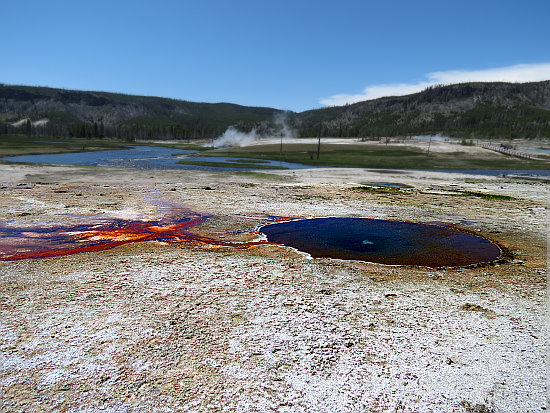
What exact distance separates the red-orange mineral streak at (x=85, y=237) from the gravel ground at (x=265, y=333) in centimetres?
77

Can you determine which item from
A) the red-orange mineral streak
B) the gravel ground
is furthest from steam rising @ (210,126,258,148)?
the gravel ground

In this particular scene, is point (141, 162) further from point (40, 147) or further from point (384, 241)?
point (384, 241)

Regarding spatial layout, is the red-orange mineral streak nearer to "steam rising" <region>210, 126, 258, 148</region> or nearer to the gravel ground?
the gravel ground

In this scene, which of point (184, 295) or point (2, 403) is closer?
point (2, 403)

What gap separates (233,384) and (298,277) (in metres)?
4.69

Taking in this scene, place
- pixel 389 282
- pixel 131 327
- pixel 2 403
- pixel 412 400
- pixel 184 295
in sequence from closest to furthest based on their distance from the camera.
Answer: pixel 2 403
pixel 412 400
pixel 131 327
pixel 184 295
pixel 389 282

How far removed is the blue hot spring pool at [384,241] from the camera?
12.8 meters

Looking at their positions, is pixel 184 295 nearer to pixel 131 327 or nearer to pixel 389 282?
pixel 131 327

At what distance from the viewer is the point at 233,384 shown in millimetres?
6020

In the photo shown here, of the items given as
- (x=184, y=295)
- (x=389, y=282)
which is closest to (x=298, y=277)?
(x=389, y=282)

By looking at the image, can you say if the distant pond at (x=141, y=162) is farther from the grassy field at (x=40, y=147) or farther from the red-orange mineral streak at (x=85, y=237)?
the red-orange mineral streak at (x=85, y=237)

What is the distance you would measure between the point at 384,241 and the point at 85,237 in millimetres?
10959

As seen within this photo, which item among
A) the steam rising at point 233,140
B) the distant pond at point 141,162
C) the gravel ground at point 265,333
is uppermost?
the steam rising at point 233,140

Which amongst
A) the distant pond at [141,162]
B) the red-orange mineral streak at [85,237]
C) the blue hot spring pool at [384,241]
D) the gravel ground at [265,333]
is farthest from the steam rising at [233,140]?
the gravel ground at [265,333]
